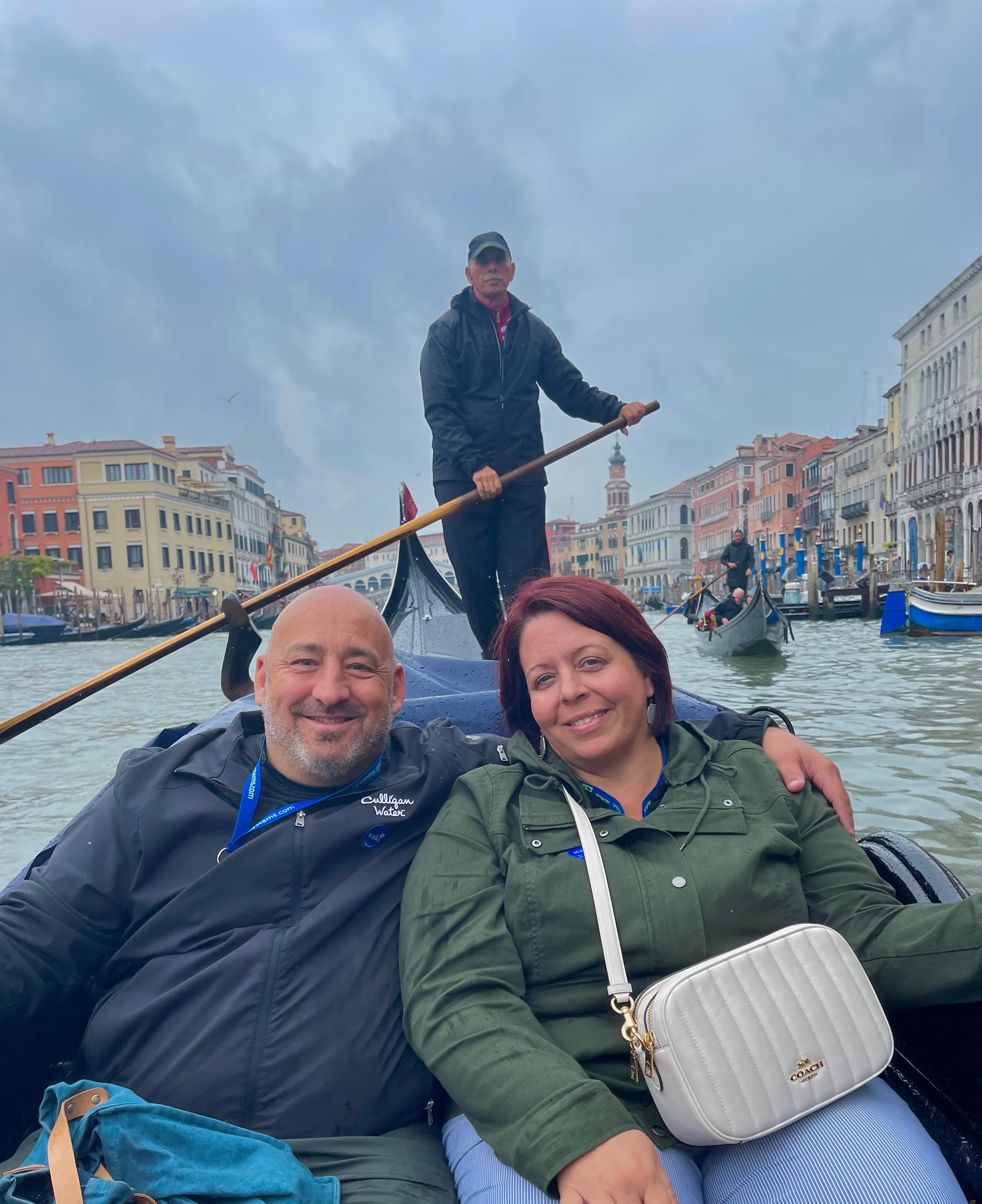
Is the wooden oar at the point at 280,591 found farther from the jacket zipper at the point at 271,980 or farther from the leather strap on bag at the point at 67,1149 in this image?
the leather strap on bag at the point at 67,1149

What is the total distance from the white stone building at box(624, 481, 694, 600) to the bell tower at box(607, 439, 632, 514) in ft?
8.86

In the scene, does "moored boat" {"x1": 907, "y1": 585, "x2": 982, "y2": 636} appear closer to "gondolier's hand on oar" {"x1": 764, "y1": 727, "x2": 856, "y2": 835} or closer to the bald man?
"gondolier's hand on oar" {"x1": 764, "y1": 727, "x2": 856, "y2": 835}

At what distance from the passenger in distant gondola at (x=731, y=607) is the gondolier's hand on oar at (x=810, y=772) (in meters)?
8.98

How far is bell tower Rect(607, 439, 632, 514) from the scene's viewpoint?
66375mm

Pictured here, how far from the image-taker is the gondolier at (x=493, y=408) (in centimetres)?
245

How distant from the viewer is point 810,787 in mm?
1030

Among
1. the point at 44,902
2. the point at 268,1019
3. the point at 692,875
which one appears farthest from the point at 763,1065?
the point at 44,902

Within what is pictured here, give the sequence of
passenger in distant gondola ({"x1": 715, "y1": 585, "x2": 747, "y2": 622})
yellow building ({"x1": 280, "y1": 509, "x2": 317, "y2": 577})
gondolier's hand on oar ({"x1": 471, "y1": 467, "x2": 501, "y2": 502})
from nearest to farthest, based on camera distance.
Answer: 1. gondolier's hand on oar ({"x1": 471, "y1": 467, "x2": 501, "y2": 502})
2. passenger in distant gondola ({"x1": 715, "y1": 585, "x2": 747, "y2": 622})
3. yellow building ({"x1": 280, "y1": 509, "x2": 317, "y2": 577})

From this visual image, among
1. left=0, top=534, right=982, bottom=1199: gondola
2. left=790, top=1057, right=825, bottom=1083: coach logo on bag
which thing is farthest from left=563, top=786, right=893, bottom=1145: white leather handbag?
left=0, top=534, right=982, bottom=1199: gondola

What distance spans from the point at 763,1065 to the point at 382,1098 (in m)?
0.37

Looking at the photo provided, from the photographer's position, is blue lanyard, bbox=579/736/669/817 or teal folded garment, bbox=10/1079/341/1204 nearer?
teal folded garment, bbox=10/1079/341/1204

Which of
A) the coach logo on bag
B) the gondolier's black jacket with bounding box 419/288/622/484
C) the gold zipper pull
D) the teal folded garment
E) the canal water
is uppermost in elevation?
the gondolier's black jacket with bounding box 419/288/622/484

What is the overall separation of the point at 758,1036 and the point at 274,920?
493 millimetres

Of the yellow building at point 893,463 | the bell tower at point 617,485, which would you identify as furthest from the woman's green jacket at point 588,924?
the bell tower at point 617,485
